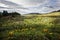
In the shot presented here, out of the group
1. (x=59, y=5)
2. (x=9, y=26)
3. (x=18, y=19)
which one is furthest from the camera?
(x=59, y=5)

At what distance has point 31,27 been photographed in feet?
12.5

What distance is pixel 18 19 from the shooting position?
405 centimetres

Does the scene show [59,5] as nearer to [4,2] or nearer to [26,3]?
[26,3]

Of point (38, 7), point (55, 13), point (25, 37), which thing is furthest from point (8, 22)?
point (55, 13)

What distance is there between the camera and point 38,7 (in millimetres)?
4359

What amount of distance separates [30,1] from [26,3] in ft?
0.42

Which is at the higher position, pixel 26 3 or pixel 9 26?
pixel 26 3

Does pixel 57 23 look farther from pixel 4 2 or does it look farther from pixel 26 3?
pixel 4 2

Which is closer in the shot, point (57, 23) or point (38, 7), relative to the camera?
point (57, 23)

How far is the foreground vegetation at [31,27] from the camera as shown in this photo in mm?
3545

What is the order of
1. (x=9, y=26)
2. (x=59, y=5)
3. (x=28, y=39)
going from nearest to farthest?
(x=28, y=39)
(x=9, y=26)
(x=59, y=5)

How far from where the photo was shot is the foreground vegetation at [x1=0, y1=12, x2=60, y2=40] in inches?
140

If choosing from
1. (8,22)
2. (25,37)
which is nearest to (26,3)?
(8,22)

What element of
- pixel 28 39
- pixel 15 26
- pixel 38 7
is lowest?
pixel 28 39
